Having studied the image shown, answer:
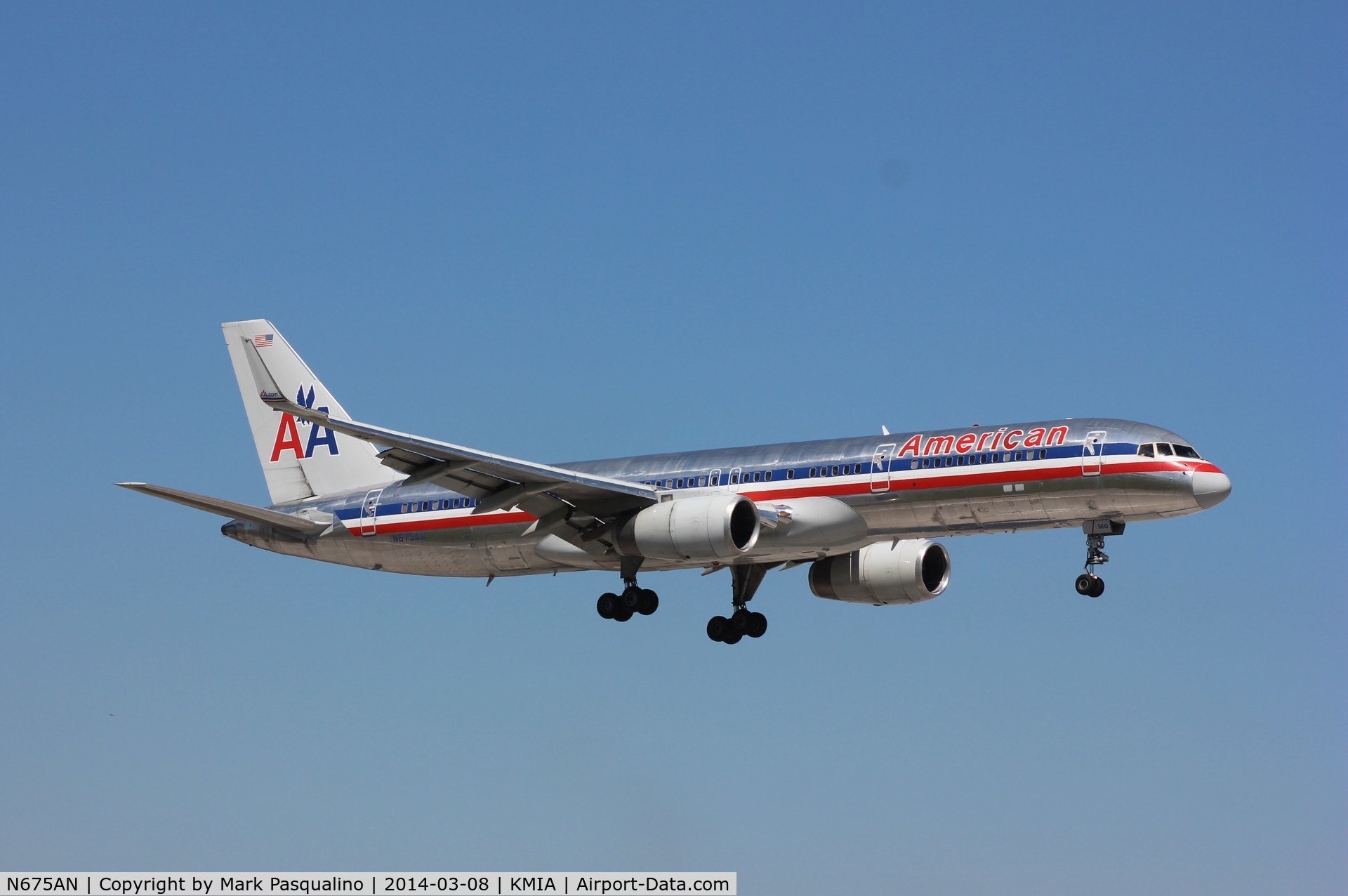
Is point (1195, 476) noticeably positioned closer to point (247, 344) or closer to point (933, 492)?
point (933, 492)

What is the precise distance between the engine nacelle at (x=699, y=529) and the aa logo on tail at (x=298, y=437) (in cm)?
1577

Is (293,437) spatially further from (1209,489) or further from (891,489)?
(1209,489)

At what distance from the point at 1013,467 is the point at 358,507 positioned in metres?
21.4

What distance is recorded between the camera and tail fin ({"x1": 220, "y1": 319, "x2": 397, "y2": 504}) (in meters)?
57.7

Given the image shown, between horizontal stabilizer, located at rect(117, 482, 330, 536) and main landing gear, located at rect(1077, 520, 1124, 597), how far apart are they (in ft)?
78.6

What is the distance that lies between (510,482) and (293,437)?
47.8 feet

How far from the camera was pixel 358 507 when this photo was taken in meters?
54.7

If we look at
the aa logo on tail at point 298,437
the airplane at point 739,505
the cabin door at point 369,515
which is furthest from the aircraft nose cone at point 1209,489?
the aa logo on tail at point 298,437

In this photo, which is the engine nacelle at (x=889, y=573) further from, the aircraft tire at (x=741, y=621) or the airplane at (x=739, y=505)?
the aircraft tire at (x=741, y=621)

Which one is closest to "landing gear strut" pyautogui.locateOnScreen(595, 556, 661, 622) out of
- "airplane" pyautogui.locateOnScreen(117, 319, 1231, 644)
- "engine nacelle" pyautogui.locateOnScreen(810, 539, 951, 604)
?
"airplane" pyautogui.locateOnScreen(117, 319, 1231, 644)

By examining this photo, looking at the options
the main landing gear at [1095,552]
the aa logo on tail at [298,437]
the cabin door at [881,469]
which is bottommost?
the main landing gear at [1095,552]

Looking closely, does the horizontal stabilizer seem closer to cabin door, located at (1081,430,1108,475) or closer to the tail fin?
the tail fin

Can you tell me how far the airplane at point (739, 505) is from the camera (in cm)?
4406

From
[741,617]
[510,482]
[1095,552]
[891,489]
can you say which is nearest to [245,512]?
[510,482]
